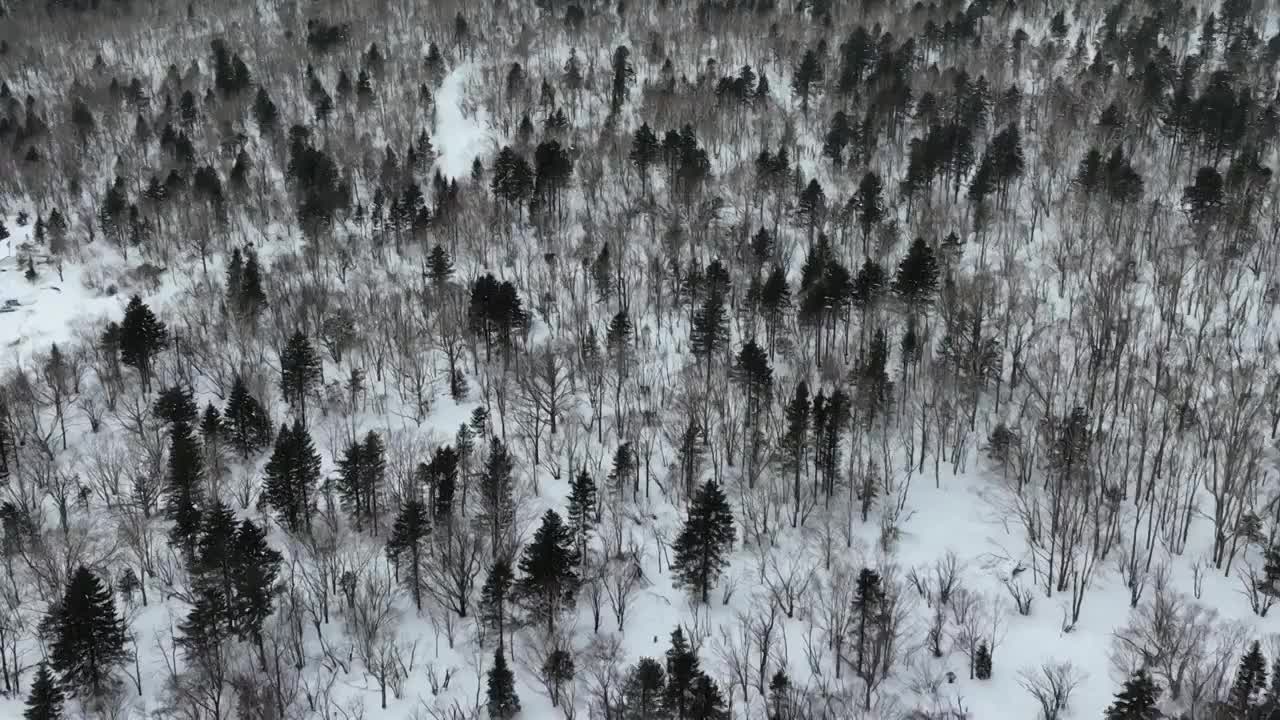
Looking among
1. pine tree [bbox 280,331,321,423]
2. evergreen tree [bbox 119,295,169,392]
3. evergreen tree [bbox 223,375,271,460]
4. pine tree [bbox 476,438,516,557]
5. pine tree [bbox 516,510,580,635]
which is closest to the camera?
pine tree [bbox 516,510,580,635]

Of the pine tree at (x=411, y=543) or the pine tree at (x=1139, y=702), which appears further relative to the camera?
the pine tree at (x=411, y=543)

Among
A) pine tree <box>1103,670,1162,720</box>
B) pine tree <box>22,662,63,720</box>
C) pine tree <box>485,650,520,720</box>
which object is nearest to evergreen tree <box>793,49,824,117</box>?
pine tree <box>1103,670,1162,720</box>

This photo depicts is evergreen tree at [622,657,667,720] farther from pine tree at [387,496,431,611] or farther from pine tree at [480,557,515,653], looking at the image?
pine tree at [387,496,431,611]

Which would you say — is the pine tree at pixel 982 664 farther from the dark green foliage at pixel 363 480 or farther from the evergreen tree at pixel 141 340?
the evergreen tree at pixel 141 340

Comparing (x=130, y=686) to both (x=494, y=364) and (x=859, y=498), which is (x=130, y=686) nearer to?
(x=494, y=364)

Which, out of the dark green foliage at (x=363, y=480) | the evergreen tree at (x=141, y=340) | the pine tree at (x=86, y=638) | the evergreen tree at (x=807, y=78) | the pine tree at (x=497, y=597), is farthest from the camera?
the evergreen tree at (x=807, y=78)

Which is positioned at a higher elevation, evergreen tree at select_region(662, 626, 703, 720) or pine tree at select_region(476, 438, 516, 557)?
pine tree at select_region(476, 438, 516, 557)

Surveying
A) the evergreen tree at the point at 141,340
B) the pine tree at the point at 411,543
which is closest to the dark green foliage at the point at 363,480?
the pine tree at the point at 411,543
